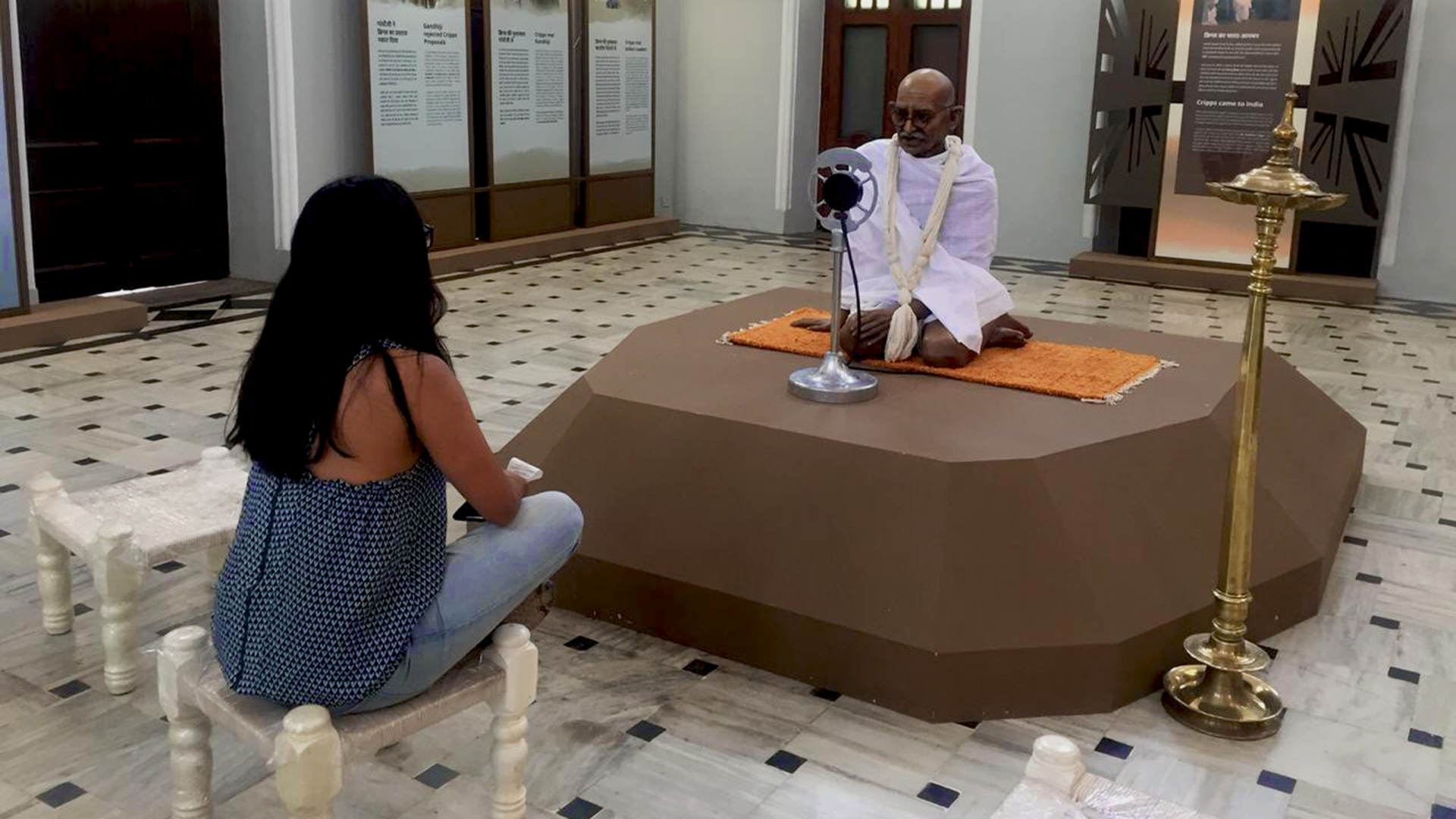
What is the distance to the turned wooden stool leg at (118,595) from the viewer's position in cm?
320

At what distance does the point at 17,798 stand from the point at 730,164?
11401 mm

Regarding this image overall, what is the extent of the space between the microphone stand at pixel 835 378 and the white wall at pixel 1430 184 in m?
7.99

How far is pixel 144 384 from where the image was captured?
6672mm

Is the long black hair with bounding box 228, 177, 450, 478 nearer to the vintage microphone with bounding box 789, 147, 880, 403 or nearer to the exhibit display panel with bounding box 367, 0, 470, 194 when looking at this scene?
the vintage microphone with bounding box 789, 147, 880, 403

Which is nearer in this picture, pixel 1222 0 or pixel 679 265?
pixel 1222 0

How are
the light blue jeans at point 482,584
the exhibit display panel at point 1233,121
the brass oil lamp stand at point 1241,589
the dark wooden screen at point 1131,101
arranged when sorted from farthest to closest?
the dark wooden screen at point 1131,101, the exhibit display panel at point 1233,121, the brass oil lamp stand at point 1241,589, the light blue jeans at point 482,584

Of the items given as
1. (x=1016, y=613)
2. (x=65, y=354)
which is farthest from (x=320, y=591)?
(x=65, y=354)

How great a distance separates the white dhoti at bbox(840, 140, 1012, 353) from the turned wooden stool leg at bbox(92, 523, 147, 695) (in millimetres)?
2371

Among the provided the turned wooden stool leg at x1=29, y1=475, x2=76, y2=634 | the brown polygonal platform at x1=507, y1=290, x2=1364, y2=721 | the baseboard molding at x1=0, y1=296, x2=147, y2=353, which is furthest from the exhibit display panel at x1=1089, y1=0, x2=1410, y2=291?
the turned wooden stool leg at x1=29, y1=475, x2=76, y2=634

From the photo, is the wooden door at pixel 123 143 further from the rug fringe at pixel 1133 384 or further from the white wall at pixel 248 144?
the rug fringe at pixel 1133 384

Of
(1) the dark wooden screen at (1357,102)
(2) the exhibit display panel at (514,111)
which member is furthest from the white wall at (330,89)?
(1) the dark wooden screen at (1357,102)

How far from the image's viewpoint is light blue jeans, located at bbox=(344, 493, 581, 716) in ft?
8.09

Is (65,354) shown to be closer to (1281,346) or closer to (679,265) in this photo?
(679,265)

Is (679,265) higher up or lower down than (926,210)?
lower down
